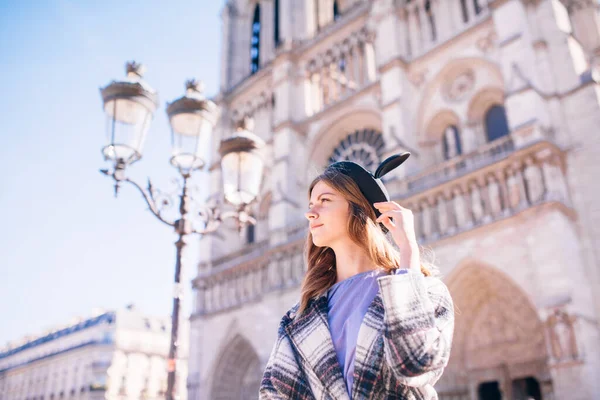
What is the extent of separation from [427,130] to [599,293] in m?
6.32

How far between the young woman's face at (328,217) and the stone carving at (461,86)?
1337 cm

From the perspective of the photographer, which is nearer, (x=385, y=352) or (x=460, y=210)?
(x=385, y=352)

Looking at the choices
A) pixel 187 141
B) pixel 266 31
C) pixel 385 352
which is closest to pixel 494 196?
pixel 187 141

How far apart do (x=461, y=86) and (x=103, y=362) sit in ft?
79.8

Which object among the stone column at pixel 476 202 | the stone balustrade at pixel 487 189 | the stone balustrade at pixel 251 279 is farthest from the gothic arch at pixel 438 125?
the stone balustrade at pixel 251 279

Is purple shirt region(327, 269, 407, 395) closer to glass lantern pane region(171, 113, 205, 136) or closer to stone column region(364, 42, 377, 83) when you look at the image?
glass lantern pane region(171, 113, 205, 136)

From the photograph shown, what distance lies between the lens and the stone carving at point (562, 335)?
30.7 ft

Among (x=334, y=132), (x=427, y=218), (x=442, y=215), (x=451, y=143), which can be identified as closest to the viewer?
(x=442, y=215)

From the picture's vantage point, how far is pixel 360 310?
1.55 m

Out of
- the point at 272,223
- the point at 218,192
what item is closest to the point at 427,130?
the point at 272,223

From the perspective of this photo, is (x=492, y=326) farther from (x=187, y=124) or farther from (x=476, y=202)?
(x=187, y=124)

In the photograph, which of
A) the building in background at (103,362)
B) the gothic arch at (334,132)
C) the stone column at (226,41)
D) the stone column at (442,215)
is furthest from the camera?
the building in background at (103,362)

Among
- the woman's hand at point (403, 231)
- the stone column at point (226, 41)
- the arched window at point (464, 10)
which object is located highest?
the stone column at point (226, 41)

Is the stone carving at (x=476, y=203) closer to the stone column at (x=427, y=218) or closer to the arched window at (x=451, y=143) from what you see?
the stone column at (x=427, y=218)
